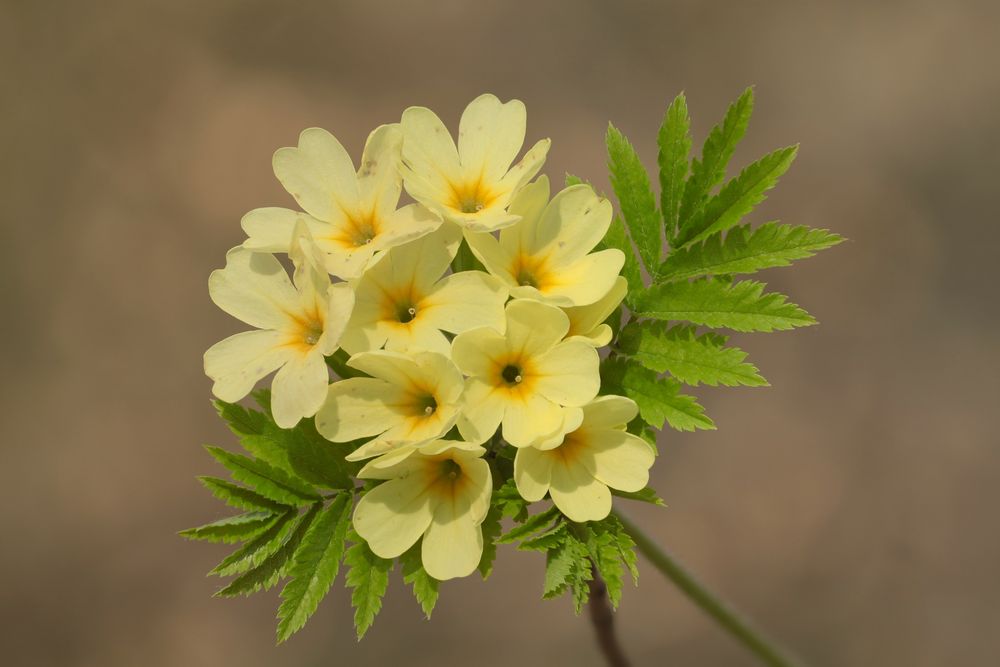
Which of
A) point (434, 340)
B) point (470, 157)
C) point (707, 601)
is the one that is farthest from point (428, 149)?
point (707, 601)

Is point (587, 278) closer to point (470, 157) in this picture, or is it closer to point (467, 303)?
point (467, 303)

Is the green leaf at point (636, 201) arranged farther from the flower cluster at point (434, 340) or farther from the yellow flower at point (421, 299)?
the yellow flower at point (421, 299)

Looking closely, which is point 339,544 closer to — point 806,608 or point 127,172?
point 806,608

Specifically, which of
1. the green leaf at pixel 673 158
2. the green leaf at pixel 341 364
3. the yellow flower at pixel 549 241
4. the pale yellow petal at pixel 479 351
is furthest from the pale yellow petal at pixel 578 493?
the green leaf at pixel 673 158

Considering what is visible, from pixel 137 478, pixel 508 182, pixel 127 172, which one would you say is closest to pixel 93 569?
pixel 137 478

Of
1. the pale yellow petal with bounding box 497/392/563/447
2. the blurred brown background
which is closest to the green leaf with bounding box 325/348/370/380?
the pale yellow petal with bounding box 497/392/563/447

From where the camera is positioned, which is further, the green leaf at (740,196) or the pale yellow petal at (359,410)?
the green leaf at (740,196)
